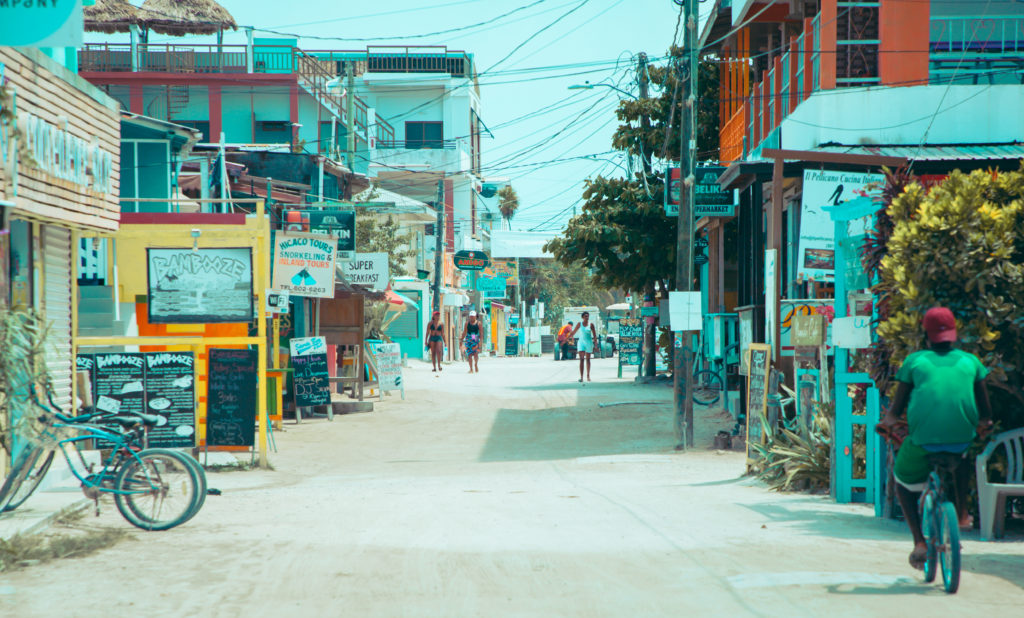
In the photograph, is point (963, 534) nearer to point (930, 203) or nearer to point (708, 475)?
point (930, 203)

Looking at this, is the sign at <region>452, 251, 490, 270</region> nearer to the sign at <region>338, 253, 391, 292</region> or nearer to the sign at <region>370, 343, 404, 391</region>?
the sign at <region>370, 343, 404, 391</region>

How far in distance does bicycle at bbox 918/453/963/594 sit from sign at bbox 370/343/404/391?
1766cm

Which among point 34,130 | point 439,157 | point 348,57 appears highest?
point 348,57

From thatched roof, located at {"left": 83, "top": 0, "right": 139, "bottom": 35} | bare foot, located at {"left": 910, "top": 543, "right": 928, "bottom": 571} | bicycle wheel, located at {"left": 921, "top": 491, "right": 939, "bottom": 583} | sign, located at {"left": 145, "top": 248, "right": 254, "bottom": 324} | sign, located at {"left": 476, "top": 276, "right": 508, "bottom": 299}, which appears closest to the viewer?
bicycle wheel, located at {"left": 921, "top": 491, "right": 939, "bottom": 583}

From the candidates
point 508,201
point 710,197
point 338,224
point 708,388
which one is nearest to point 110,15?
point 338,224

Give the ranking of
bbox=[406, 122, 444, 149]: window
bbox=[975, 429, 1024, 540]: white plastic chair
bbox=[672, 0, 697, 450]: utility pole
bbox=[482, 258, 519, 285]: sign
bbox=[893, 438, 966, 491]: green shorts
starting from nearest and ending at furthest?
bbox=[893, 438, 966, 491]: green shorts → bbox=[975, 429, 1024, 540]: white plastic chair → bbox=[672, 0, 697, 450]: utility pole → bbox=[482, 258, 519, 285]: sign → bbox=[406, 122, 444, 149]: window

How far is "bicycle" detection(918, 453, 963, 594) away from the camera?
553 centimetres

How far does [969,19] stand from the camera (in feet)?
51.0

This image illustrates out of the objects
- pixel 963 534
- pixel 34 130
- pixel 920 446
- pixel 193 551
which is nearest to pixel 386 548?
pixel 193 551

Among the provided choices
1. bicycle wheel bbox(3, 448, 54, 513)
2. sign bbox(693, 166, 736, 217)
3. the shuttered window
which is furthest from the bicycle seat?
sign bbox(693, 166, 736, 217)

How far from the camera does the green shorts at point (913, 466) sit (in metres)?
6.04

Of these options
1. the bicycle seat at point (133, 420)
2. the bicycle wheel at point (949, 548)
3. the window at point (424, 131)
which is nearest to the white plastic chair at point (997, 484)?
the bicycle wheel at point (949, 548)

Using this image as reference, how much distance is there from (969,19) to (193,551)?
552 inches

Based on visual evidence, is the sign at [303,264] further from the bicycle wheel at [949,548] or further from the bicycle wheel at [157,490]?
the bicycle wheel at [949,548]
